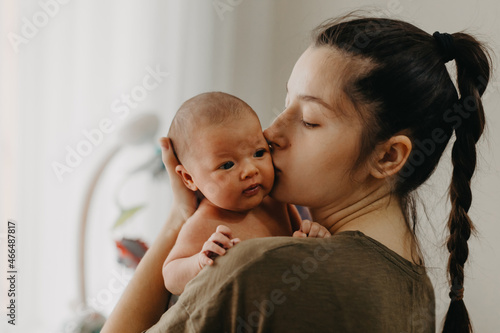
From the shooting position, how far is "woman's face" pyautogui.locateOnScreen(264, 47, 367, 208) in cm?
101

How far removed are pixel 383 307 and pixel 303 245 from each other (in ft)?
0.56

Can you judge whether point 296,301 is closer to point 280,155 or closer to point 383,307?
point 383,307

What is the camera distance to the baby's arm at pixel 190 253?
0.91m

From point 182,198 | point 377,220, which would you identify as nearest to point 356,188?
point 377,220

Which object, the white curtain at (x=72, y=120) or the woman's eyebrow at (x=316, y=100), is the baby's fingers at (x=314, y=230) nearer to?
the woman's eyebrow at (x=316, y=100)

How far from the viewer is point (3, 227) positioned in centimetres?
161

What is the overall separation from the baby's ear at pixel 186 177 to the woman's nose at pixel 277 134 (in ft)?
0.61

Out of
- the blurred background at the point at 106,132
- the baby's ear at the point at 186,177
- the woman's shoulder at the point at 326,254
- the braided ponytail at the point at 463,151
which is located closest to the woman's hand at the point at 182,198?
the baby's ear at the point at 186,177

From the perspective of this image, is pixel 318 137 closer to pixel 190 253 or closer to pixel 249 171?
pixel 249 171

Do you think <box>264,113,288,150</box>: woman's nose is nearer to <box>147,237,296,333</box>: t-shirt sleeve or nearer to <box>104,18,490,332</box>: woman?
<box>104,18,490,332</box>: woman

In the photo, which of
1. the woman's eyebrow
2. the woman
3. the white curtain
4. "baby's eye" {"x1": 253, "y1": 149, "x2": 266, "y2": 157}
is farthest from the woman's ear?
the white curtain

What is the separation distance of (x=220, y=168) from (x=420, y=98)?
405 mm

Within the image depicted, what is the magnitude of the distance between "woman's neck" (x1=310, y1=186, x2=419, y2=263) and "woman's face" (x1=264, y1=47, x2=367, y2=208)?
0.02m

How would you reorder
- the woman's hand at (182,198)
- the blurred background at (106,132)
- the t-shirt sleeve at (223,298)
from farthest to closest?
the blurred background at (106,132) < the woman's hand at (182,198) < the t-shirt sleeve at (223,298)
